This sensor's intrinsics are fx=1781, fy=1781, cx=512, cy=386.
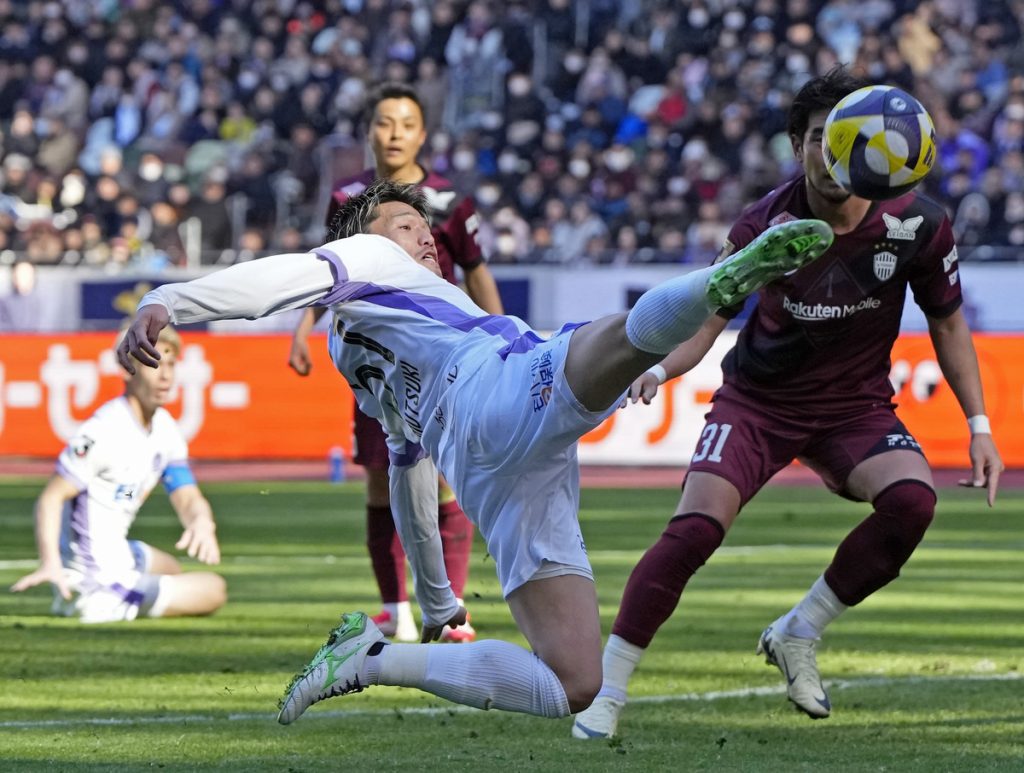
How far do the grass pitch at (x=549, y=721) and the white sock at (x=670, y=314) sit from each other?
5.26 ft

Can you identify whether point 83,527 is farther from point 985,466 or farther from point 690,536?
point 985,466

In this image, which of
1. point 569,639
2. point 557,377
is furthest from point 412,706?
point 557,377

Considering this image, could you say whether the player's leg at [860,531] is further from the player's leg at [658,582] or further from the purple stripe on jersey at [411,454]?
the purple stripe on jersey at [411,454]

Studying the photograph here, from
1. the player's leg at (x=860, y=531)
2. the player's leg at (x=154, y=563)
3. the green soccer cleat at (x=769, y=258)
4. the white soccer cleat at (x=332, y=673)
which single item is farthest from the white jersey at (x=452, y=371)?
the player's leg at (x=154, y=563)

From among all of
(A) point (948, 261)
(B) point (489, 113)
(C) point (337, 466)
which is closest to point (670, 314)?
(A) point (948, 261)

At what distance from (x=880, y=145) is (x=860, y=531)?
64.1 inches

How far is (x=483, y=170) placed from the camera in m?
25.7

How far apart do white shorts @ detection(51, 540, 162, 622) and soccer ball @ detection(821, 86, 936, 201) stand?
4.99m

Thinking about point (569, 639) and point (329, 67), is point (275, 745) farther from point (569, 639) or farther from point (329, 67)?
point (329, 67)

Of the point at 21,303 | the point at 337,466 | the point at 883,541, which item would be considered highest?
the point at 883,541

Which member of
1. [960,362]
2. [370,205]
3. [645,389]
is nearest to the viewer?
[370,205]

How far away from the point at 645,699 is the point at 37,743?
2296 mm

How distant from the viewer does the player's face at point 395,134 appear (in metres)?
8.20

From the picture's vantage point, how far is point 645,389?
229 inches
